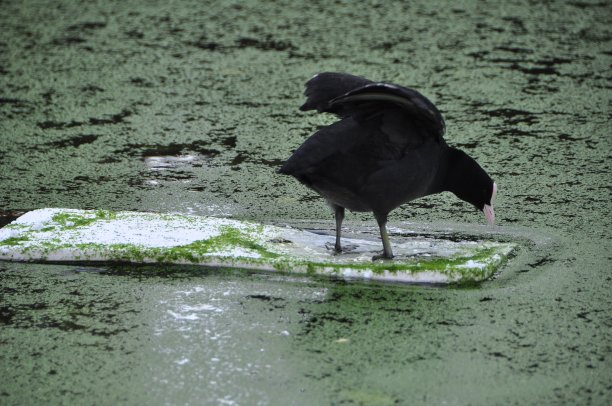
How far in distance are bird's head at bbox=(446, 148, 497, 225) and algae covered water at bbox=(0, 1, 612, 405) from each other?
0.16 m

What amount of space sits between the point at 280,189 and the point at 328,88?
24.7 inches

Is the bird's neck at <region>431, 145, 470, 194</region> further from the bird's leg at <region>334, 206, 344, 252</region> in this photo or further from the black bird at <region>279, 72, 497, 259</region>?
the bird's leg at <region>334, 206, 344, 252</region>

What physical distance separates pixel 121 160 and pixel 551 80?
1.91m

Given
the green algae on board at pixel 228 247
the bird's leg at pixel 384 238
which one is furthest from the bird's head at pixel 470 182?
the bird's leg at pixel 384 238

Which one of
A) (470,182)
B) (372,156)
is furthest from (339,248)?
(470,182)

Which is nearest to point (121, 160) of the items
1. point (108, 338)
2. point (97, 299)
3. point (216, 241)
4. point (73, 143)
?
point (73, 143)

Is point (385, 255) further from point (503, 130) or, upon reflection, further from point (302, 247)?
point (503, 130)

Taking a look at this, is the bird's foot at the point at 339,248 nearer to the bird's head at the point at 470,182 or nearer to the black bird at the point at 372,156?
the black bird at the point at 372,156

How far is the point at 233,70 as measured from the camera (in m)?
4.30

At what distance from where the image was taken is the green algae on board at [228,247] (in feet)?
7.80

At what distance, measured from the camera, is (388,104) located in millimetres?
2367

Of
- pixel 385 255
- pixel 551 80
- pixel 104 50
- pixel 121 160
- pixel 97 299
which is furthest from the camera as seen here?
pixel 104 50

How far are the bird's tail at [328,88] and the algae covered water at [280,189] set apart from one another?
0.44 meters

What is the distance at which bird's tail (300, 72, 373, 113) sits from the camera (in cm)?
253
